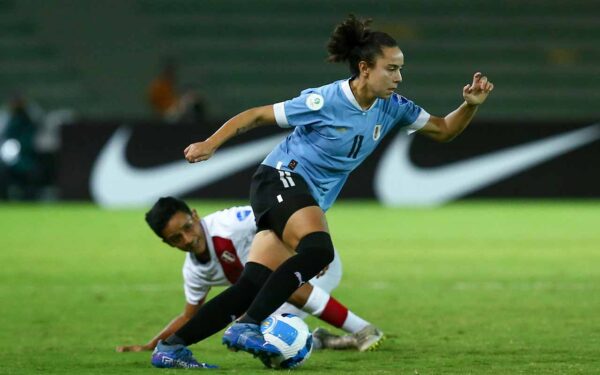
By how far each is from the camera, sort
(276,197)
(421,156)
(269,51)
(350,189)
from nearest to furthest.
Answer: (276,197) < (421,156) < (350,189) < (269,51)

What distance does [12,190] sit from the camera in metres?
20.4

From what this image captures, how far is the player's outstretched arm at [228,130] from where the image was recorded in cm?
539

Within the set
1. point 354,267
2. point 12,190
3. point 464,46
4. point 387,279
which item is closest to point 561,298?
point 387,279

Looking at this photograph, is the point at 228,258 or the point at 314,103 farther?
the point at 228,258

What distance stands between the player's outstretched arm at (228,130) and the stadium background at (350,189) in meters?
1.01

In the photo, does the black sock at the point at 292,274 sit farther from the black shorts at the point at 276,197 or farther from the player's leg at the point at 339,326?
the player's leg at the point at 339,326

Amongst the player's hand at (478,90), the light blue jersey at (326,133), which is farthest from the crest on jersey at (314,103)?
the player's hand at (478,90)

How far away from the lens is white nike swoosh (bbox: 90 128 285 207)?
17547mm

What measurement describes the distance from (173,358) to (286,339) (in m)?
0.50

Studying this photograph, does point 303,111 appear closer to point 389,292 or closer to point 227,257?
point 227,257

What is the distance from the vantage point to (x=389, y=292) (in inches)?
354

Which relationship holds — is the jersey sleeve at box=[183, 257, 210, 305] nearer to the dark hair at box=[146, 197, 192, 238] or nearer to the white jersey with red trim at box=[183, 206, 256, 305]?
the white jersey with red trim at box=[183, 206, 256, 305]

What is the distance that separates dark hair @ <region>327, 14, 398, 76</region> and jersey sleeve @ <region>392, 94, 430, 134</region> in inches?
12.4

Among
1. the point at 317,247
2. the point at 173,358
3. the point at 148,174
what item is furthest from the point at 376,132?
the point at 148,174
